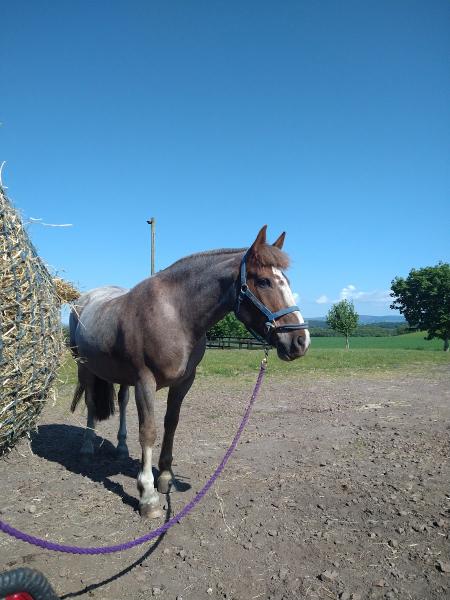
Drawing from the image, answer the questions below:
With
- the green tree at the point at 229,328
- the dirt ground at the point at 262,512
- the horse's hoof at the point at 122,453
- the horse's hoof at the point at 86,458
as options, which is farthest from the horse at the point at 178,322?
the green tree at the point at 229,328

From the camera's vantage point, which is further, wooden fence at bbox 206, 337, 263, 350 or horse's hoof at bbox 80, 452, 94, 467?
wooden fence at bbox 206, 337, 263, 350

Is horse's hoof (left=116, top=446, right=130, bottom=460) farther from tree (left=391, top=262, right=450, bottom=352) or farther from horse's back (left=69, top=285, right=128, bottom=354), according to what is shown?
tree (left=391, top=262, right=450, bottom=352)

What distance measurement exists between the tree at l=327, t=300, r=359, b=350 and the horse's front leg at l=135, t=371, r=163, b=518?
56.4 m

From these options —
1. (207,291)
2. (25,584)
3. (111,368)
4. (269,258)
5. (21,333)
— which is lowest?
(25,584)

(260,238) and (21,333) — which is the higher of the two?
(260,238)

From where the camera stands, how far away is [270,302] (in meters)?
3.39

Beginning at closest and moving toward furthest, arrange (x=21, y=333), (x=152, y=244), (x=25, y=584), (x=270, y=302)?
(x=25, y=584) < (x=21, y=333) < (x=270, y=302) < (x=152, y=244)

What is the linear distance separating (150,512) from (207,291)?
7.12ft

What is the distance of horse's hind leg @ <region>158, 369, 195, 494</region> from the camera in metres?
4.34

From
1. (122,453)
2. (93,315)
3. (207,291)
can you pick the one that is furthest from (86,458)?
(207,291)

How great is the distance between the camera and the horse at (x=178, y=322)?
134 inches

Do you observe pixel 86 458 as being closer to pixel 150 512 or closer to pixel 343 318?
pixel 150 512

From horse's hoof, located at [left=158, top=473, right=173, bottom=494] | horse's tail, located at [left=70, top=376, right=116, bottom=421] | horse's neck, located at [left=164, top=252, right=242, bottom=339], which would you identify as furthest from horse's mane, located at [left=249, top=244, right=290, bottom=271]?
horse's tail, located at [left=70, top=376, right=116, bottom=421]

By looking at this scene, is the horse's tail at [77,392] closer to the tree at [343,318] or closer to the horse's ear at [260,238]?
the horse's ear at [260,238]
